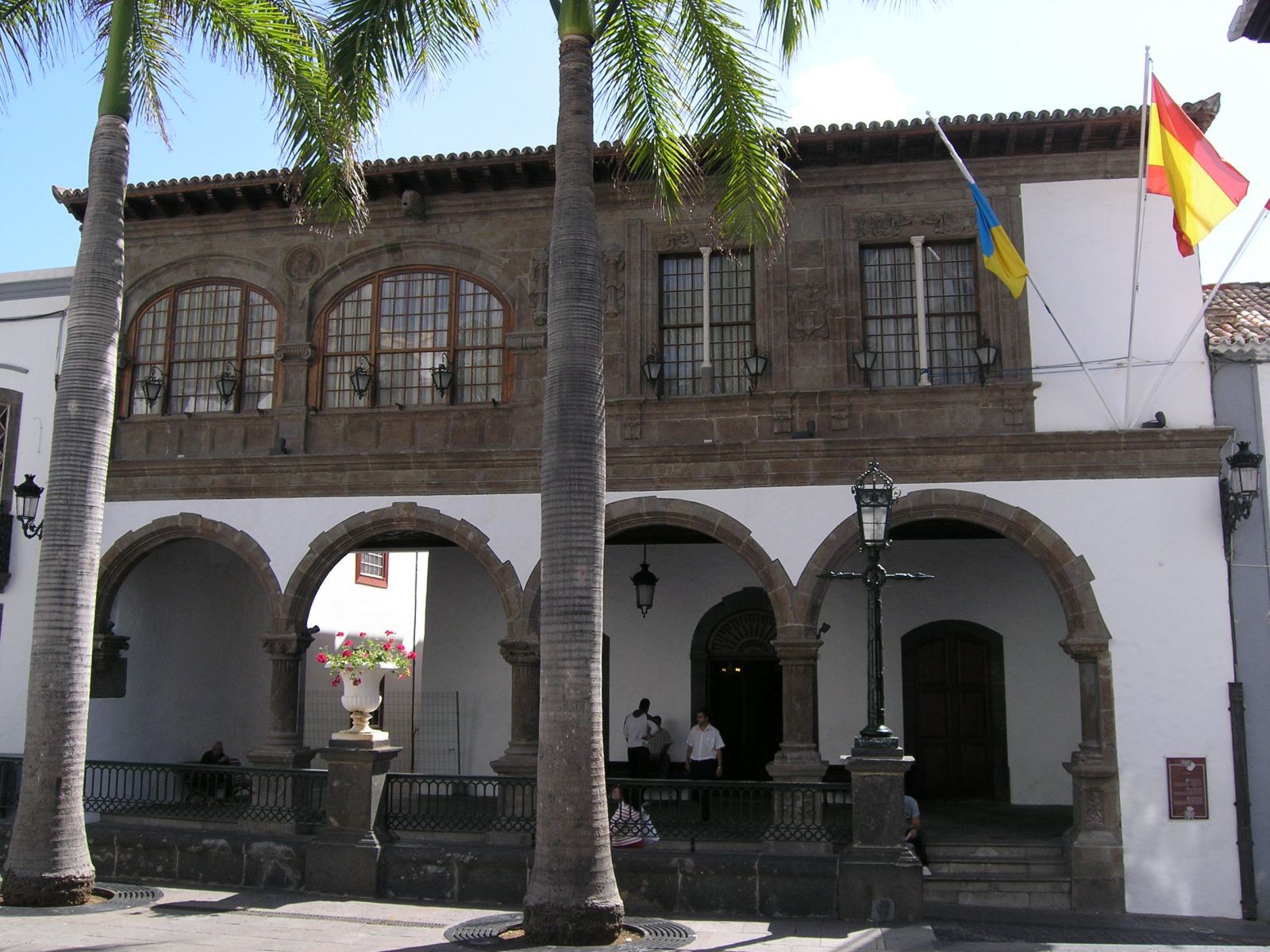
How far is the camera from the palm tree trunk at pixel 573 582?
8602mm

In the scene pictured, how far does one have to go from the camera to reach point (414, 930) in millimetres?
9898

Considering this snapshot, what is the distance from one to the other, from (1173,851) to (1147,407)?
4539mm

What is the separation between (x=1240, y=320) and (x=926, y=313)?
3599 mm

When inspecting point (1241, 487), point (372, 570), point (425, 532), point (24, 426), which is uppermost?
point (24, 426)

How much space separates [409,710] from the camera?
18234mm

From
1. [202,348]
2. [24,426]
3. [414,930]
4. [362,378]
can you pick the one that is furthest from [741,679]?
[24,426]

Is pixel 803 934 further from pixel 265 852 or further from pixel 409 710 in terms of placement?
pixel 409 710

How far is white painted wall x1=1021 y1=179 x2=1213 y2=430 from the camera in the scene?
42.5 ft

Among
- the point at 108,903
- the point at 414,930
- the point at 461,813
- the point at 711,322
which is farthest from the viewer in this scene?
the point at 711,322

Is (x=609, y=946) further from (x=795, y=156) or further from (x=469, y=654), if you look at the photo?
(x=469, y=654)

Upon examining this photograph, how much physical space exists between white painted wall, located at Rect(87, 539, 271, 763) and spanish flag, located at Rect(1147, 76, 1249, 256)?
12.2 meters

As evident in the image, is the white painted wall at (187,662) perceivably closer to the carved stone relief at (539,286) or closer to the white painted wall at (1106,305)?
the carved stone relief at (539,286)

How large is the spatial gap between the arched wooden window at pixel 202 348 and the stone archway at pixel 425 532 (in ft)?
6.68

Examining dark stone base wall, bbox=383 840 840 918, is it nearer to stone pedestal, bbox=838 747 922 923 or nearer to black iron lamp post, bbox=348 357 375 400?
stone pedestal, bbox=838 747 922 923
